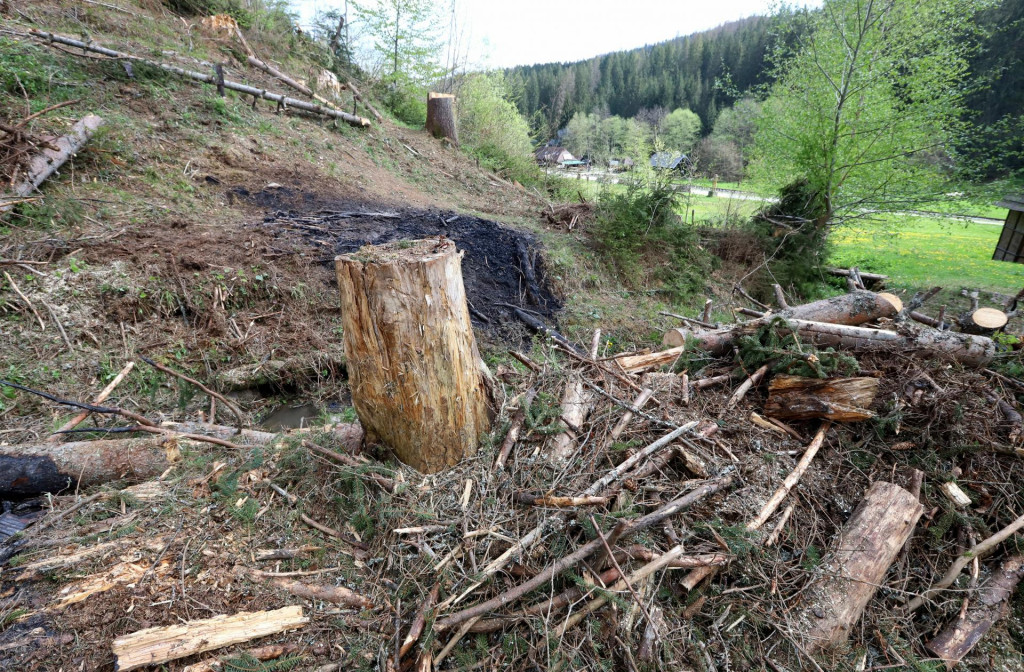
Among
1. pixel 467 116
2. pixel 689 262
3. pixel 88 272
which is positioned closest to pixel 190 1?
pixel 467 116

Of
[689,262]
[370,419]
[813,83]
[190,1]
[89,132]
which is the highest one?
[190,1]

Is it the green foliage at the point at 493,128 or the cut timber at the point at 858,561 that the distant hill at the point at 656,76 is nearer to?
the green foliage at the point at 493,128

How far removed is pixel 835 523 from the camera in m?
2.80

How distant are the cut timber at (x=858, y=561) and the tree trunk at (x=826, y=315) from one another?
1.55 m

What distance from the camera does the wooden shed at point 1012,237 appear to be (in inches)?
563

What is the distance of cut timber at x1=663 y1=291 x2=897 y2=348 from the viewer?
13.3ft

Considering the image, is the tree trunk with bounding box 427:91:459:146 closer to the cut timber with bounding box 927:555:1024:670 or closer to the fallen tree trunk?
the fallen tree trunk

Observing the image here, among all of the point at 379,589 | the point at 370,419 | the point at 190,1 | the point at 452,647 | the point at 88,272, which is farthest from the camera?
the point at 190,1

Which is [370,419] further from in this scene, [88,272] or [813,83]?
[813,83]

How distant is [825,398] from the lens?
125 inches

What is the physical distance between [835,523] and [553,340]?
7.37 ft

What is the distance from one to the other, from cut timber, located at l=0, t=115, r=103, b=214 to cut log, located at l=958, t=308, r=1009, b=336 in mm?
10739

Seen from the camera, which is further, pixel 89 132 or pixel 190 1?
pixel 190 1

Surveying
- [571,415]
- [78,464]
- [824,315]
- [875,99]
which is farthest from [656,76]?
[78,464]
